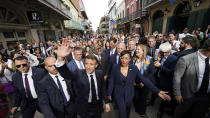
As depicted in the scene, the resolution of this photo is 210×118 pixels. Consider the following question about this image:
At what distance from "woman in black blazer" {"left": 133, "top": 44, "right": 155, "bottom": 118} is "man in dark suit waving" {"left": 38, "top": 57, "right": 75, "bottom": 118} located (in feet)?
5.69

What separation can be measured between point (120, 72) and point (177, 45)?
3685 millimetres

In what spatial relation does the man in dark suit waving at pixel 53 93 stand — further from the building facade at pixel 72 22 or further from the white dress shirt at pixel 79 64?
the building facade at pixel 72 22

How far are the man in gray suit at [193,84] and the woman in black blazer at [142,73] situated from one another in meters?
0.58

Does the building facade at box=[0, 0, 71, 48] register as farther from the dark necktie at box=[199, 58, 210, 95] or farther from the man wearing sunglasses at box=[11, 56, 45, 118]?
the dark necktie at box=[199, 58, 210, 95]

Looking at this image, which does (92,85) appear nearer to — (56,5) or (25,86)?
(25,86)

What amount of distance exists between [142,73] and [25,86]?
266 centimetres

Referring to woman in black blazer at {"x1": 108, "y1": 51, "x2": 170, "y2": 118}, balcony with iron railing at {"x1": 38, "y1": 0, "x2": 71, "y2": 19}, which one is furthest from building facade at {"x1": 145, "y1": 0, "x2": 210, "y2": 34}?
balcony with iron railing at {"x1": 38, "y1": 0, "x2": 71, "y2": 19}

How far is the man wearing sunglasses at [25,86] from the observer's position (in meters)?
1.86

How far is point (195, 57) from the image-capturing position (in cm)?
168

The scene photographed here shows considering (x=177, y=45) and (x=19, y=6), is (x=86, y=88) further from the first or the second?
(x=19, y=6)

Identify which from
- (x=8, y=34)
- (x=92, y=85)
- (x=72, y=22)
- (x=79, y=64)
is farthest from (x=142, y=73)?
(x=72, y=22)

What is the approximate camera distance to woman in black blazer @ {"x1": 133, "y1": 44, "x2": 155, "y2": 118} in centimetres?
235

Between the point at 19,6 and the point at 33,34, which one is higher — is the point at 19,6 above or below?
above

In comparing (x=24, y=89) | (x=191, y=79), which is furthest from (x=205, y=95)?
(x=24, y=89)
